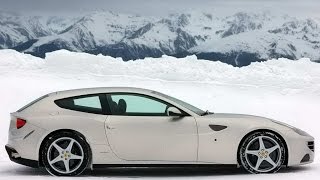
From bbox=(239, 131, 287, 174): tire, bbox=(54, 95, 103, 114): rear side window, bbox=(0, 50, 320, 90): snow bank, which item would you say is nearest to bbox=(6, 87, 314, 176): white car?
bbox=(239, 131, 287, 174): tire

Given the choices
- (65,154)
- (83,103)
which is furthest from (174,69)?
(65,154)

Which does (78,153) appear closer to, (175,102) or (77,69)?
(175,102)

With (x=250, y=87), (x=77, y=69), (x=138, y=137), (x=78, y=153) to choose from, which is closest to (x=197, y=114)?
(x=138, y=137)

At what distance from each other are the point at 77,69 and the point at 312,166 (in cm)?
2009

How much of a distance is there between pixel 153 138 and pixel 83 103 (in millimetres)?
1074

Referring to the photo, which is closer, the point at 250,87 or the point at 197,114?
the point at 197,114

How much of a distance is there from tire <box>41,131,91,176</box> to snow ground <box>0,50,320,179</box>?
24.8 ft

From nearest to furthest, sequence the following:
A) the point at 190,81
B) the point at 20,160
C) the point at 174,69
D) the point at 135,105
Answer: the point at 20,160 < the point at 135,105 < the point at 190,81 < the point at 174,69

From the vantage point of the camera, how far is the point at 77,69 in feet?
94.8

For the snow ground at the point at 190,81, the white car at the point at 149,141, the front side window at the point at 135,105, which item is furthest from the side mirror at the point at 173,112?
the snow ground at the point at 190,81

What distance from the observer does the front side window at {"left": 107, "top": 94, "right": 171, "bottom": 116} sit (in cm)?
880

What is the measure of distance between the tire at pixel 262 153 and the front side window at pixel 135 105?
1.16 m

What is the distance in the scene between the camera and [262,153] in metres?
8.65

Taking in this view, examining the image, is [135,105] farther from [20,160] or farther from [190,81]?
[190,81]
